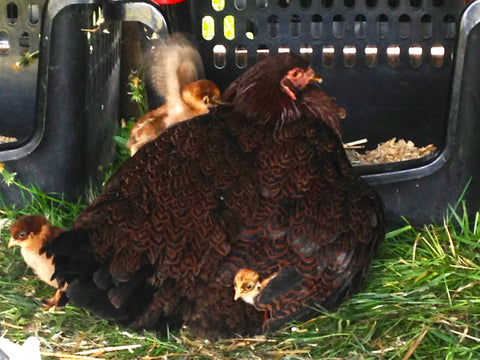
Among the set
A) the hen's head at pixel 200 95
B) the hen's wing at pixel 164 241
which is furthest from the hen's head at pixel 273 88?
the hen's head at pixel 200 95

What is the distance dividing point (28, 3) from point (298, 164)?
1.58 m

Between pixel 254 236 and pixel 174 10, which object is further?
pixel 174 10

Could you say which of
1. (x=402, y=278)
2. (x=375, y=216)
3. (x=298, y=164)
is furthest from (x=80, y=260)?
(x=402, y=278)

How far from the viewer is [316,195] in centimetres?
221

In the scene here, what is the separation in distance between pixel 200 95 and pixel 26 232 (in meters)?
0.71

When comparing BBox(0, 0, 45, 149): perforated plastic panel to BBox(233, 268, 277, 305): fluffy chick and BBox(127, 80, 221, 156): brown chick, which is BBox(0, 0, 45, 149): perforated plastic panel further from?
BBox(233, 268, 277, 305): fluffy chick

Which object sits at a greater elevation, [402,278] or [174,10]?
[174,10]

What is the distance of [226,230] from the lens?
85.8 inches

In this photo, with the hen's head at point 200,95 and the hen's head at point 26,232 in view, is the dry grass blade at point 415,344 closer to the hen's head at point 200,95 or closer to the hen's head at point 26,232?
the hen's head at point 200,95

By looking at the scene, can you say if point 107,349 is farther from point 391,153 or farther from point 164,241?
point 391,153

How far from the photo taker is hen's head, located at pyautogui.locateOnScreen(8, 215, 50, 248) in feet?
8.22

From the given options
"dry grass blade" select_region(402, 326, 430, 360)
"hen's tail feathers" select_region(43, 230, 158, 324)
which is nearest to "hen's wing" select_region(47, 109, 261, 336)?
"hen's tail feathers" select_region(43, 230, 158, 324)

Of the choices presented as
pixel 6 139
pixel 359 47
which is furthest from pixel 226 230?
pixel 6 139

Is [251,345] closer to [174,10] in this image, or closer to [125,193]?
[125,193]
